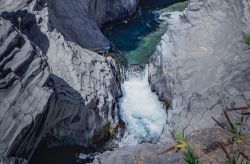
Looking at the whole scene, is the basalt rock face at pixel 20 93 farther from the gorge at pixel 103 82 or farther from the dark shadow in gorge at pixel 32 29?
Result: the dark shadow in gorge at pixel 32 29

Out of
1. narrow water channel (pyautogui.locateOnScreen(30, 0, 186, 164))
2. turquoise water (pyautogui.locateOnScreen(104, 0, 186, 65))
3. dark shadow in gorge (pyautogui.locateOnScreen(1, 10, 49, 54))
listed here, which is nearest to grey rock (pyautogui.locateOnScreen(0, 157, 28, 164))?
narrow water channel (pyautogui.locateOnScreen(30, 0, 186, 164))

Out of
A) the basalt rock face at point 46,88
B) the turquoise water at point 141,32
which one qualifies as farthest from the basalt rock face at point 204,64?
the basalt rock face at point 46,88

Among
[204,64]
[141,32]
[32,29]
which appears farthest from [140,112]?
[141,32]

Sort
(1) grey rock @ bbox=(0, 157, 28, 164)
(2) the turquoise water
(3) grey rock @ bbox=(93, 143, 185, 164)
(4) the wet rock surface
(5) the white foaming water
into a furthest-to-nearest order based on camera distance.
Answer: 1. (2) the turquoise water
2. (5) the white foaming water
3. (1) grey rock @ bbox=(0, 157, 28, 164)
4. (3) grey rock @ bbox=(93, 143, 185, 164)
5. (4) the wet rock surface

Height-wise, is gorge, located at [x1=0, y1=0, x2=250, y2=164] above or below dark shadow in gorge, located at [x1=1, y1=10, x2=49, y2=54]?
below

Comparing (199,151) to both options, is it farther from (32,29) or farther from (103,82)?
(32,29)

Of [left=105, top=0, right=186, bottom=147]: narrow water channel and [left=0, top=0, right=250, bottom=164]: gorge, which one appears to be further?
[left=105, top=0, right=186, bottom=147]: narrow water channel

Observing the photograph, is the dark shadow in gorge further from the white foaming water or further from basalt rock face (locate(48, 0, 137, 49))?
the white foaming water
